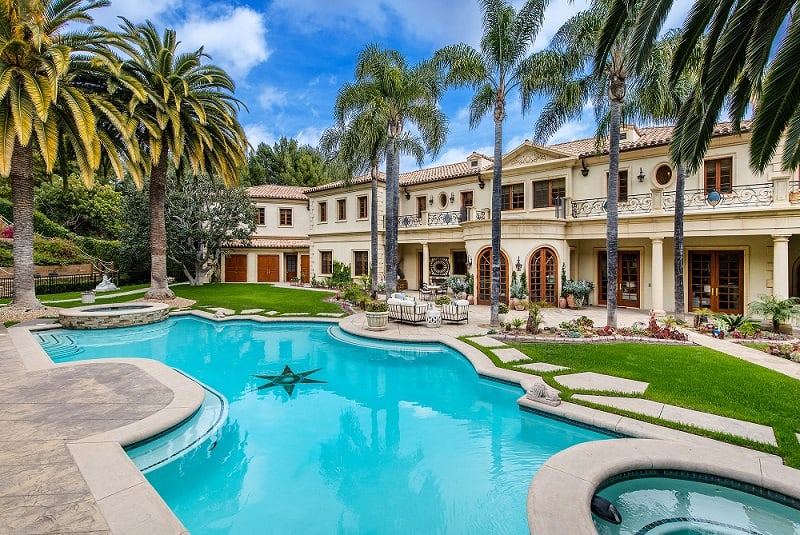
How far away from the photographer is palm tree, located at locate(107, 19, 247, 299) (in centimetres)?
1688

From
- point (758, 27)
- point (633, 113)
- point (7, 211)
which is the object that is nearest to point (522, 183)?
point (633, 113)

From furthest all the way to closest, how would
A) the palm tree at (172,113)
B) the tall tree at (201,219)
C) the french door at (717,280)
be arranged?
the tall tree at (201,219), the palm tree at (172,113), the french door at (717,280)

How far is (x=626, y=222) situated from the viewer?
16.7 meters

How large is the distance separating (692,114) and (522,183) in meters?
14.8

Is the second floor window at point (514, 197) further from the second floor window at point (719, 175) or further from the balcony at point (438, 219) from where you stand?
the second floor window at point (719, 175)

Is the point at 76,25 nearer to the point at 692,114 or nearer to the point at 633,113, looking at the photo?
the point at 692,114

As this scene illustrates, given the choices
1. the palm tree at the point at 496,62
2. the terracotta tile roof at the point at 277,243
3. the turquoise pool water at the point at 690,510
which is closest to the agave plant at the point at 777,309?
the palm tree at the point at 496,62

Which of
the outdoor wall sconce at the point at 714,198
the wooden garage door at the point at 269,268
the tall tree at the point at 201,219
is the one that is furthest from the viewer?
the wooden garage door at the point at 269,268

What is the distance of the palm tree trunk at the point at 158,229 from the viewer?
19156mm

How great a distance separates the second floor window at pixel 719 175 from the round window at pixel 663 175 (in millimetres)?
1317

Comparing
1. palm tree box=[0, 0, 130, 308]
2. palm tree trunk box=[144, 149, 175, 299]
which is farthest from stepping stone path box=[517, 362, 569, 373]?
palm tree trunk box=[144, 149, 175, 299]

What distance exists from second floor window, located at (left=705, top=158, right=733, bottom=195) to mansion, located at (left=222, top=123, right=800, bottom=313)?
35 millimetres

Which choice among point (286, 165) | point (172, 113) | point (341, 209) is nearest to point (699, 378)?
point (172, 113)

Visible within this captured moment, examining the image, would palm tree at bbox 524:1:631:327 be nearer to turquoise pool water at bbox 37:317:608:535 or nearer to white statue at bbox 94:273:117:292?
turquoise pool water at bbox 37:317:608:535
